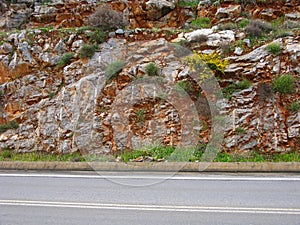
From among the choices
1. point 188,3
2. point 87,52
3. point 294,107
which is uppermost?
point 188,3

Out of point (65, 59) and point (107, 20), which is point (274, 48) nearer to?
point (107, 20)

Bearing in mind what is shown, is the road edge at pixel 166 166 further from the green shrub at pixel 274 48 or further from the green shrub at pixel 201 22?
the green shrub at pixel 201 22

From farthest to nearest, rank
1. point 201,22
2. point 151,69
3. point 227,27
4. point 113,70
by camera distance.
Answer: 1. point 201,22
2. point 227,27
3. point 113,70
4. point 151,69

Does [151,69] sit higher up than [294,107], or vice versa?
[151,69]

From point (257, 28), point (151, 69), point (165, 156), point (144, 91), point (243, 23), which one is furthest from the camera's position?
point (243, 23)

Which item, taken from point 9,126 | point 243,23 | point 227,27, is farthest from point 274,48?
point 9,126

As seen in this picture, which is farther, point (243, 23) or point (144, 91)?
point (243, 23)

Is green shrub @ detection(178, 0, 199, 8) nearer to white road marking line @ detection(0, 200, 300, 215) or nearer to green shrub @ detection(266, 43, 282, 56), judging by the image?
green shrub @ detection(266, 43, 282, 56)

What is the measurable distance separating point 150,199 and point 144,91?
5.26m

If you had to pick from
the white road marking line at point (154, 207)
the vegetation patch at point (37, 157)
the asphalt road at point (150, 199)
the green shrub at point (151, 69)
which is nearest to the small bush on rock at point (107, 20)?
the green shrub at point (151, 69)

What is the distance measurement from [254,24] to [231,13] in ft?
6.48

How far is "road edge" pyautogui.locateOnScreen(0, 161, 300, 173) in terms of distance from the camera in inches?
265

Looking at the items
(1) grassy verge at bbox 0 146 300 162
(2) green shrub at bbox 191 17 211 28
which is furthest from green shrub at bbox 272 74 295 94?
(2) green shrub at bbox 191 17 211 28

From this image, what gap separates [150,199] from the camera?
4785 mm
